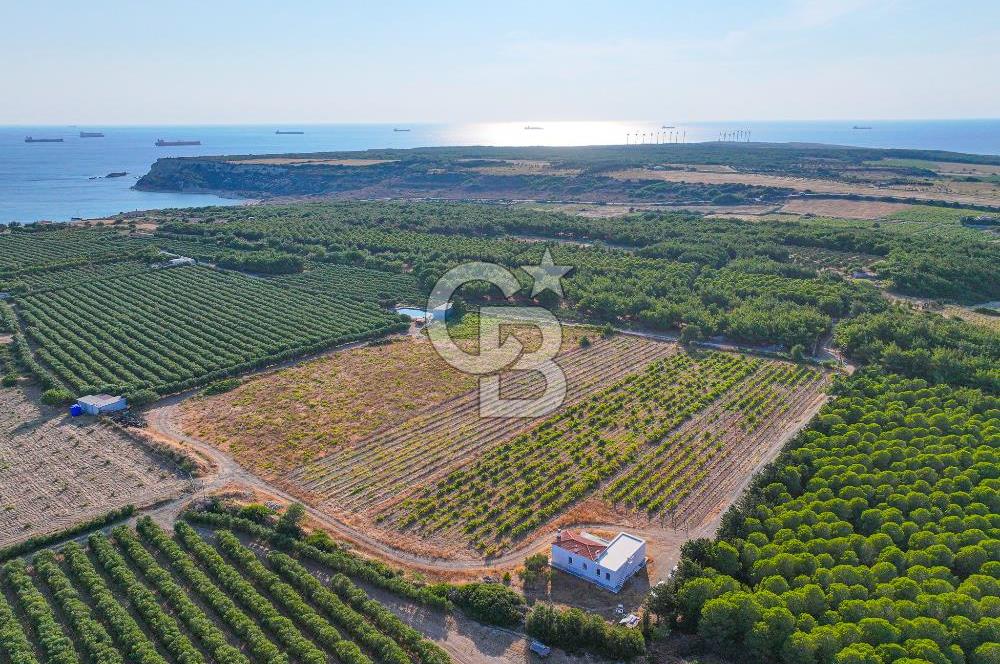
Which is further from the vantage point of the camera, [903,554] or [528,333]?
[528,333]

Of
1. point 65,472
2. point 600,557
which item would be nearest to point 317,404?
point 65,472

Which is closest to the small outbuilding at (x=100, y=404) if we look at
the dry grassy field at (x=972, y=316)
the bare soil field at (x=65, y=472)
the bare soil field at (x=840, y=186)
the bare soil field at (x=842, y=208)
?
the bare soil field at (x=65, y=472)

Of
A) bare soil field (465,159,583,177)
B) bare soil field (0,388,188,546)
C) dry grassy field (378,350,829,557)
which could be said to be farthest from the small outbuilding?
bare soil field (465,159,583,177)

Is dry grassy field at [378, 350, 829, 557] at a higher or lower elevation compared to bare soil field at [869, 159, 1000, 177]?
lower

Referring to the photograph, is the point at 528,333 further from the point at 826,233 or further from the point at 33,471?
the point at 826,233

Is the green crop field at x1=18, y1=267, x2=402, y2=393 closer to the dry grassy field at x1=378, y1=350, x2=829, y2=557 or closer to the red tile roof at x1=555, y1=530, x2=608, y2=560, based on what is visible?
the dry grassy field at x1=378, y1=350, x2=829, y2=557

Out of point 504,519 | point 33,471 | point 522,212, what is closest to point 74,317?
point 33,471
